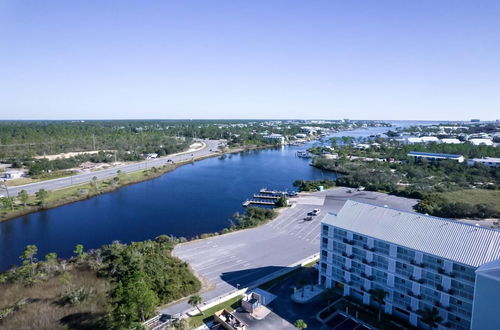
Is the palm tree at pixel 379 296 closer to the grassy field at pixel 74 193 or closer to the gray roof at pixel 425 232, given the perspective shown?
the gray roof at pixel 425 232

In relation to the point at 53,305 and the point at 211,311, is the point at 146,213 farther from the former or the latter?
the point at 211,311

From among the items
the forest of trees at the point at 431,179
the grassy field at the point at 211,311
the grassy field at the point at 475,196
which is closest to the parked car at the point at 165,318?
the grassy field at the point at 211,311

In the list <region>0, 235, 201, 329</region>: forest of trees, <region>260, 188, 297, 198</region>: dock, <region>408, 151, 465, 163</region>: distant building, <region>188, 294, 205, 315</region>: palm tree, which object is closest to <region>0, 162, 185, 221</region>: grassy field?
<region>0, 235, 201, 329</region>: forest of trees

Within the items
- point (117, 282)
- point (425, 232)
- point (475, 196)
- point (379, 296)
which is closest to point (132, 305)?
point (117, 282)

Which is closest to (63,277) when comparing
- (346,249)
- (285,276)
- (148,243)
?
(148,243)

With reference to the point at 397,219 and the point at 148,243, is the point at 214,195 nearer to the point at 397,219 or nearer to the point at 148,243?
the point at 148,243
